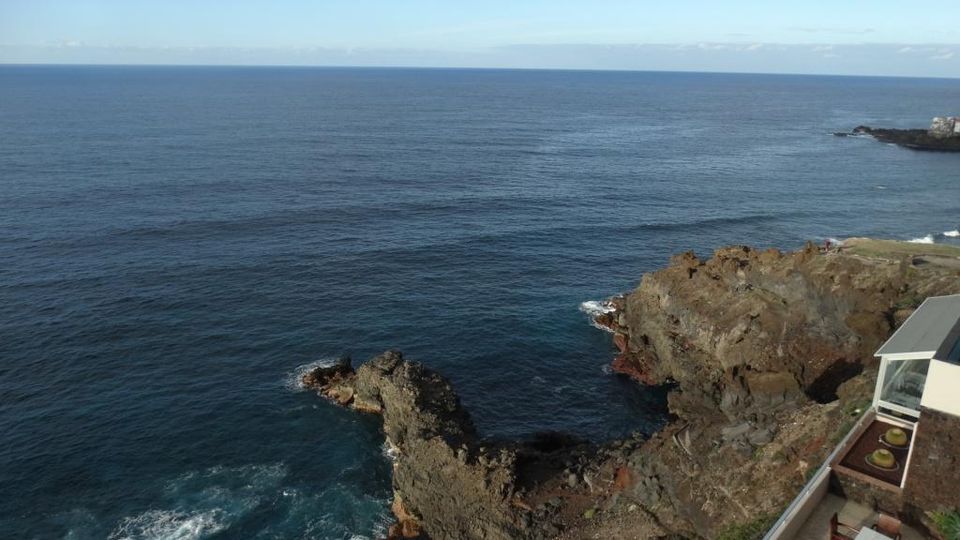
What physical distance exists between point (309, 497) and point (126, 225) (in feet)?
221

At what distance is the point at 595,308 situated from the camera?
75000 mm

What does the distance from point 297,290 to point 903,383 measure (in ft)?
208

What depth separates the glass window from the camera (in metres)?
28.2

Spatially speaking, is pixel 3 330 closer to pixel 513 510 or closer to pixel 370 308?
pixel 370 308

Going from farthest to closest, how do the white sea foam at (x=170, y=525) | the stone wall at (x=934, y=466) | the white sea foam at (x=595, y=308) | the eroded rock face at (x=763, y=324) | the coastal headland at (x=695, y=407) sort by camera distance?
the white sea foam at (x=595, y=308)
the eroded rock face at (x=763, y=324)
the white sea foam at (x=170, y=525)
the coastal headland at (x=695, y=407)
the stone wall at (x=934, y=466)

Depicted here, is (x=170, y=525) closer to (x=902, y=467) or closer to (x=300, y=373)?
(x=300, y=373)

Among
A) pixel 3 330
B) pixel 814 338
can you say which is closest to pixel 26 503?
pixel 3 330

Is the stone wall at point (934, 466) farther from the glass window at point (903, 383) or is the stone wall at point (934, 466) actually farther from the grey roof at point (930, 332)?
the glass window at point (903, 383)

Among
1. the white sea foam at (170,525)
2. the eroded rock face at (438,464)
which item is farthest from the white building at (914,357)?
the white sea foam at (170,525)

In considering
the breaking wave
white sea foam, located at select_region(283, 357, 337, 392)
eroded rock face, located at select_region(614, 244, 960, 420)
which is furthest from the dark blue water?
eroded rock face, located at select_region(614, 244, 960, 420)

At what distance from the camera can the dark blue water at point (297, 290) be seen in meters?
47.6

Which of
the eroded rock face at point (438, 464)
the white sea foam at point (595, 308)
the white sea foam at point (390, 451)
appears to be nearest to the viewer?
the eroded rock face at point (438, 464)

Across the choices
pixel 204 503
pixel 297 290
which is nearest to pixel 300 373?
pixel 204 503

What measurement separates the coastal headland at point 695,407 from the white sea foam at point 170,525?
1243cm
